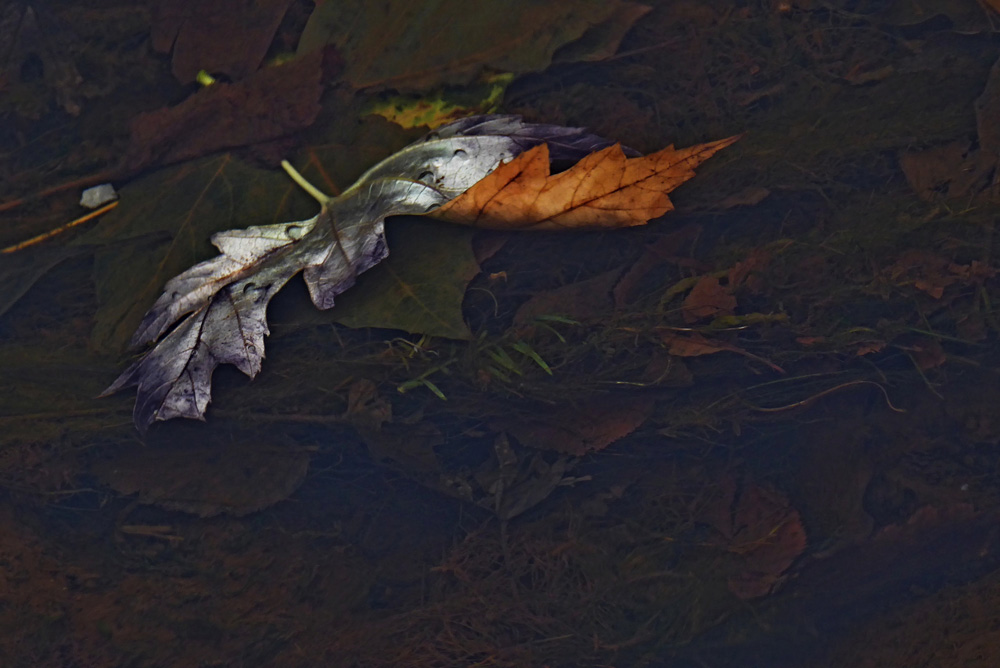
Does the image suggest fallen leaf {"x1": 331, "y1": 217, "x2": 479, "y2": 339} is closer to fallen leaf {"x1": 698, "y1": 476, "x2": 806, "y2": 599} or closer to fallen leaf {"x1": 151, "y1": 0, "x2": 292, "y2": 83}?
fallen leaf {"x1": 151, "y1": 0, "x2": 292, "y2": 83}

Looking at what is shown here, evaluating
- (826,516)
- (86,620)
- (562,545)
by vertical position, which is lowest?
(826,516)

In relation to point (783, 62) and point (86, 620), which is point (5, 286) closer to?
point (86, 620)

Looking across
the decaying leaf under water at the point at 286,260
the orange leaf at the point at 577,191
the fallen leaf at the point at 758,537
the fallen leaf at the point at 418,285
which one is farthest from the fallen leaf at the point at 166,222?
the fallen leaf at the point at 758,537

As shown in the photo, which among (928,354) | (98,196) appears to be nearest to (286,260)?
(98,196)

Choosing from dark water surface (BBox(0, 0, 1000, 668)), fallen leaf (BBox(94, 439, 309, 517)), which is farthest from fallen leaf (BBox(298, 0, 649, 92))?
fallen leaf (BBox(94, 439, 309, 517))

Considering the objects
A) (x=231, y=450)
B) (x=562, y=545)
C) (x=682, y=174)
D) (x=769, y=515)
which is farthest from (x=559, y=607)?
(x=682, y=174)

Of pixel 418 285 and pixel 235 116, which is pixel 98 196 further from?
pixel 418 285

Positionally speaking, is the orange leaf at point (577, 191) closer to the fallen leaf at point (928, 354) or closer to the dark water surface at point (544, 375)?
the dark water surface at point (544, 375)
